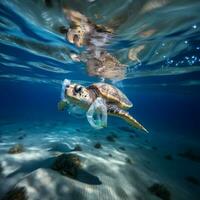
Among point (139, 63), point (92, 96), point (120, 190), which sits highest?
point (139, 63)

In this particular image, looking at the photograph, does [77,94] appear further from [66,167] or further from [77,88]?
[66,167]

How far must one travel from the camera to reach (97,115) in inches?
218

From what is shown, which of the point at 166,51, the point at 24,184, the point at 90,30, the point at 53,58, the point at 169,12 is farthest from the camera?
the point at 53,58

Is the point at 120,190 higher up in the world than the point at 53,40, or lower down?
lower down

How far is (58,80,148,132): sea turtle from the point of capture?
17.1ft

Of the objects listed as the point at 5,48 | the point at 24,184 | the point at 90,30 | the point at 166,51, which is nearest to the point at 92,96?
the point at 24,184

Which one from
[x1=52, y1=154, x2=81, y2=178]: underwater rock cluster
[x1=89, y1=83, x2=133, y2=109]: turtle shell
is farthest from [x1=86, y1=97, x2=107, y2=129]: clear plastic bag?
[x1=52, y1=154, x2=81, y2=178]: underwater rock cluster

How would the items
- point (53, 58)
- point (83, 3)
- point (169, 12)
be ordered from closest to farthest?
point (83, 3), point (169, 12), point (53, 58)

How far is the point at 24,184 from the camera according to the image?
19.7ft

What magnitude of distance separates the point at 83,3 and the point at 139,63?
1113 centimetres

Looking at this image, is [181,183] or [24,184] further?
[181,183]

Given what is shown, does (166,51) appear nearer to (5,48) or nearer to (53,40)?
(53,40)

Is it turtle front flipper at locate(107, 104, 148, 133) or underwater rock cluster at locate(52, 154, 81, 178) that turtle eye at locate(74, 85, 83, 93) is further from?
underwater rock cluster at locate(52, 154, 81, 178)

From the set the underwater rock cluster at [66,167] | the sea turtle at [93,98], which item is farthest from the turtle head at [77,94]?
the underwater rock cluster at [66,167]
